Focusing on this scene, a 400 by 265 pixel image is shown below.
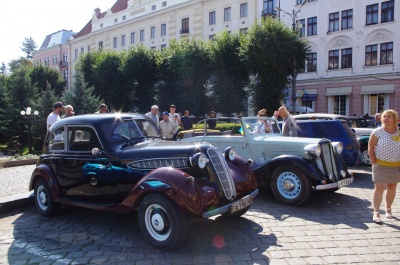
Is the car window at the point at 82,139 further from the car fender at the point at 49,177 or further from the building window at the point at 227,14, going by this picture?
the building window at the point at 227,14

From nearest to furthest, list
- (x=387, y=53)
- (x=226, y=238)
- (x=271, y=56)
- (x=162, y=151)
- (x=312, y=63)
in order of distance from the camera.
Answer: (x=226, y=238) < (x=162, y=151) < (x=271, y=56) < (x=387, y=53) < (x=312, y=63)

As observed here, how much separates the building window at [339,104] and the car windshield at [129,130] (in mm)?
28307

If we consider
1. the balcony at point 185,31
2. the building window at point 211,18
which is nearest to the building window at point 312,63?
the building window at point 211,18

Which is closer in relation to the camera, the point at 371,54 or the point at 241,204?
the point at 241,204

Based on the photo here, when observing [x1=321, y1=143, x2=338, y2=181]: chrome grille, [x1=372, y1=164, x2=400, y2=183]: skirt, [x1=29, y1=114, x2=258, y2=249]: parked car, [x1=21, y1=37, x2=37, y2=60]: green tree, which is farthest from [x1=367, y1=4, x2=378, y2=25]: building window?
[x1=21, y1=37, x2=37, y2=60]: green tree

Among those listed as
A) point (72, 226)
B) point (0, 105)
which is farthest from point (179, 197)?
point (0, 105)

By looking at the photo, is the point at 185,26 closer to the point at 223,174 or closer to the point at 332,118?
the point at 332,118

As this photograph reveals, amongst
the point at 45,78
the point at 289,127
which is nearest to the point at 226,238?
the point at 289,127

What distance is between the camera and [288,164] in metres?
6.48

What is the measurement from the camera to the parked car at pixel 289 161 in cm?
627

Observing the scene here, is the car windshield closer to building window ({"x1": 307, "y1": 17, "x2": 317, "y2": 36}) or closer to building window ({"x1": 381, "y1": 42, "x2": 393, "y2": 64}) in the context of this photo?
building window ({"x1": 381, "y1": 42, "x2": 393, "y2": 64})

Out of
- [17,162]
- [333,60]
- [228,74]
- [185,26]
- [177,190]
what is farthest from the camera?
[185,26]

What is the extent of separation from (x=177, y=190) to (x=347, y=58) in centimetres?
2995

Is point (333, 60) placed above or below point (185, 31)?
below
